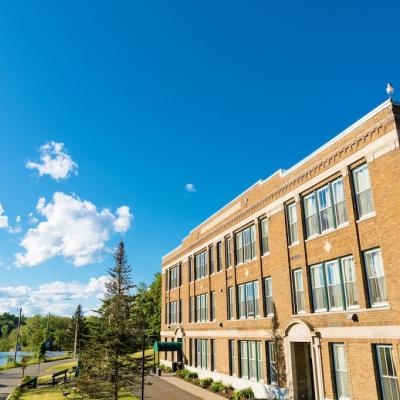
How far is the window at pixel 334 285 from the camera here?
18.3 metres

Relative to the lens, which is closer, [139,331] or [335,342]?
[335,342]

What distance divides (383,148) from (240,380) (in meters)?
18.2

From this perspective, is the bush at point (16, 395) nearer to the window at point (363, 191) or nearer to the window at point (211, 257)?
the window at point (211, 257)

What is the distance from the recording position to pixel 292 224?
2347 centimetres

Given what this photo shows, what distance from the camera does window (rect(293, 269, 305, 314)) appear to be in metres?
21.8

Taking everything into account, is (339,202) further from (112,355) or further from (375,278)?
(112,355)

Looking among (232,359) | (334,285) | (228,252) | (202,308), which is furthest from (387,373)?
(202,308)

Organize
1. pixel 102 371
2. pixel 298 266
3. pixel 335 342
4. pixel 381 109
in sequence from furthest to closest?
pixel 102 371 < pixel 298 266 < pixel 335 342 < pixel 381 109

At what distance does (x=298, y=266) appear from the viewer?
2214 cm

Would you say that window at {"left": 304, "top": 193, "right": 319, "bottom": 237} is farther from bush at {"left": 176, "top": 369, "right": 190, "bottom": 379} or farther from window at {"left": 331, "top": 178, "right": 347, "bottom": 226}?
bush at {"left": 176, "top": 369, "right": 190, "bottom": 379}

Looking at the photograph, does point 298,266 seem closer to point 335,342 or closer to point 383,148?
point 335,342

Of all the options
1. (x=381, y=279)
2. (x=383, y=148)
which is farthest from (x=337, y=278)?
(x=383, y=148)

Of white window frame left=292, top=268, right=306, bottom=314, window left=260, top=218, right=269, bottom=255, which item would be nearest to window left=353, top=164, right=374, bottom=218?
white window frame left=292, top=268, right=306, bottom=314

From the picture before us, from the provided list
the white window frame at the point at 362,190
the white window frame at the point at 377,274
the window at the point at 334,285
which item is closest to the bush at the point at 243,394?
the window at the point at 334,285
